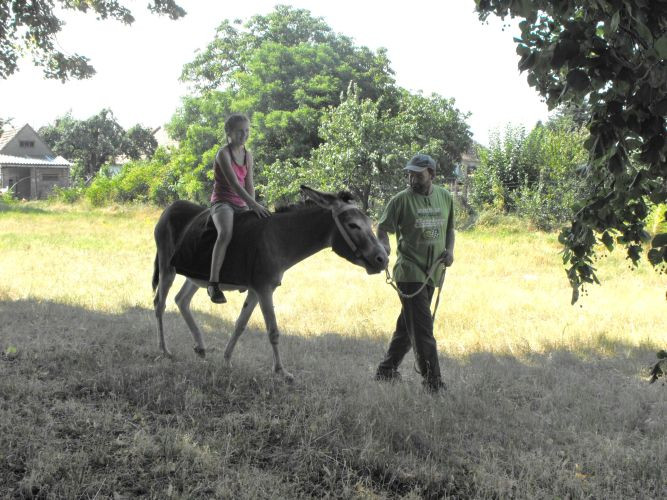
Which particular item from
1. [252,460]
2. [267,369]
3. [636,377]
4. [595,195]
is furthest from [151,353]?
[636,377]

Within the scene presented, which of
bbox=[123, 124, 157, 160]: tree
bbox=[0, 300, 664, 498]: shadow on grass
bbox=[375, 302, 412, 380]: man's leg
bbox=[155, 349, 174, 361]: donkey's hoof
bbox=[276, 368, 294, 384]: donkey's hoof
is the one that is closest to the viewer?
bbox=[0, 300, 664, 498]: shadow on grass

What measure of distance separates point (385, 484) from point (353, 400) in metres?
1.30

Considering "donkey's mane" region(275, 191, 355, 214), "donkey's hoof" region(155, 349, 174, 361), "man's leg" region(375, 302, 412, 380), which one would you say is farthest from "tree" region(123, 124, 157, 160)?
"man's leg" region(375, 302, 412, 380)

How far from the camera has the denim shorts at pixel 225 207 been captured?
6.13m

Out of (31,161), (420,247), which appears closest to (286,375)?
(420,247)

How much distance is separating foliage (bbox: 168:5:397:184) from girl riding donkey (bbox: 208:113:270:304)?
22.1m

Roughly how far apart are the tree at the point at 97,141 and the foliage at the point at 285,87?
116 feet

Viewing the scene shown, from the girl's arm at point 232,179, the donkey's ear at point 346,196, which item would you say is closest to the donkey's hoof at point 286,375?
the girl's arm at point 232,179

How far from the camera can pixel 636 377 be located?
6730 mm

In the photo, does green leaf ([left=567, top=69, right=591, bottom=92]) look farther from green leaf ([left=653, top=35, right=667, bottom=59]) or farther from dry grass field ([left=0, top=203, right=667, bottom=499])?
dry grass field ([left=0, top=203, right=667, bottom=499])

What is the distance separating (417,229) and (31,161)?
2615 inches

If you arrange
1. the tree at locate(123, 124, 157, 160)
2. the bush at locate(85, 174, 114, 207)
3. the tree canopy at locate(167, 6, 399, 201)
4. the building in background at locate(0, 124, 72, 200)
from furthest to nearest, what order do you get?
1. the tree at locate(123, 124, 157, 160)
2. the building in background at locate(0, 124, 72, 200)
3. the bush at locate(85, 174, 114, 207)
4. the tree canopy at locate(167, 6, 399, 201)

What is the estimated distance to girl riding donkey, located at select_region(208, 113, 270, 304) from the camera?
5988mm

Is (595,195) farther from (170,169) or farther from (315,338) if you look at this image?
(170,169)
